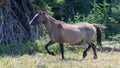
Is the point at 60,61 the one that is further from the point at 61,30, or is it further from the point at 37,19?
the point at 37,19

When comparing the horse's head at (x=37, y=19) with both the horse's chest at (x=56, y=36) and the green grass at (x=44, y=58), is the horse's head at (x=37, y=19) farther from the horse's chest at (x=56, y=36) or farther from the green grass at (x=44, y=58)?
the green grass at (x=44, y=58)

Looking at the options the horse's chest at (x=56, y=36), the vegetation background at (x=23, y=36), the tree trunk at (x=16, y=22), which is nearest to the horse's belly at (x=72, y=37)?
the horse's chest at (x=56, y=36)

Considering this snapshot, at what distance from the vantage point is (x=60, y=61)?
11578 millimetres

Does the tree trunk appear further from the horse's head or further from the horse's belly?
the horse's belly

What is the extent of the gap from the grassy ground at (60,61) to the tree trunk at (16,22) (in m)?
1.79

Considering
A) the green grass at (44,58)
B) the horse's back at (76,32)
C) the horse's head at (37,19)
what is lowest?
the green grass at (44,58)

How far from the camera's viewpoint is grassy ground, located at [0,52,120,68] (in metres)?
10.5

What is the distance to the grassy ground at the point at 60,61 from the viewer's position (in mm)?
10492

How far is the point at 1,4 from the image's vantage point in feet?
48.2

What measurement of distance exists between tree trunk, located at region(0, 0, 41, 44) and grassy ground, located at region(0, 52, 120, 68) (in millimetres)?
1788

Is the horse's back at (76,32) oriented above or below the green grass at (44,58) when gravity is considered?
above

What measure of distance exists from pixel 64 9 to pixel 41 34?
7652 millimetres

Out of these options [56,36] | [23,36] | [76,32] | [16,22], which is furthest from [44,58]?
[16,22]

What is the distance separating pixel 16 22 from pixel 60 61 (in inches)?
158
